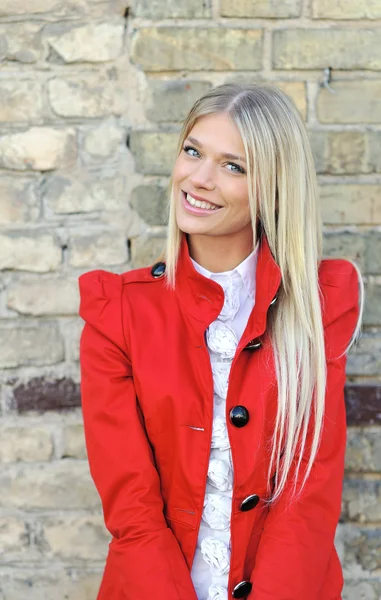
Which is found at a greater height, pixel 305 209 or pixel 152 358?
pixel 305 209

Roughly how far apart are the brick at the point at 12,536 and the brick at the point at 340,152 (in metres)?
1.54

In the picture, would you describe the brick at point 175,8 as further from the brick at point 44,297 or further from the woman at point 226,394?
the brick at point 44,297

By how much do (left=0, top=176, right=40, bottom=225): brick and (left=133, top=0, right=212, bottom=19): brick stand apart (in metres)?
0.65

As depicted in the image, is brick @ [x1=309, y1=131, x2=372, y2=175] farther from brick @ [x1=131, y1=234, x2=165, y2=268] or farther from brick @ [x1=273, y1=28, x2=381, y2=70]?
brick @ [x1=131, y1=234, x2=165, y2=268]

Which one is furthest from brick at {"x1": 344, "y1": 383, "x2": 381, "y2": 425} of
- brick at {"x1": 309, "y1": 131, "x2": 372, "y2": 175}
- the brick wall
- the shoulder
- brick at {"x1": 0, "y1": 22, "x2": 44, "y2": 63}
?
brick at {"x1": 0, "y1": 22, "x2": 44, "y2": 63}

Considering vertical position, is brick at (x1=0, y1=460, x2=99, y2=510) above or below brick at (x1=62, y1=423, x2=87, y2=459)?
below

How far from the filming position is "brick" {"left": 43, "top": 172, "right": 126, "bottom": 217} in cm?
235

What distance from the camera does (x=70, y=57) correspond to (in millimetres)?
2301

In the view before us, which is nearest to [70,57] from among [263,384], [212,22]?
[212,22]

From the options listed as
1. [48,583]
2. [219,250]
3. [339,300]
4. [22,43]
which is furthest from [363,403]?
[22,43]

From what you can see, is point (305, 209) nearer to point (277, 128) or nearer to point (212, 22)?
point (277, 128)

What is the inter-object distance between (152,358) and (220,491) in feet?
1.31

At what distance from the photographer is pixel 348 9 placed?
227 centimetres

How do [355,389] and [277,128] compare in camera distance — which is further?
[355,389]
